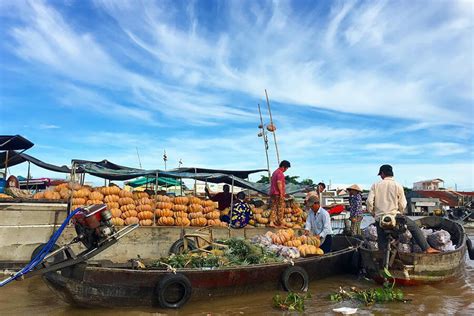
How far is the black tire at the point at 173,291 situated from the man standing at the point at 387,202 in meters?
3.69

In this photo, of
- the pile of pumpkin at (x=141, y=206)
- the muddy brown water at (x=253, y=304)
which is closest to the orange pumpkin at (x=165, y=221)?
the pile of pumpkin at (x=141, y=206)

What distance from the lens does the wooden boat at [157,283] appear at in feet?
17.2

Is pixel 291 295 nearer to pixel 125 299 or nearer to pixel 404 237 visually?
pixel 125 299

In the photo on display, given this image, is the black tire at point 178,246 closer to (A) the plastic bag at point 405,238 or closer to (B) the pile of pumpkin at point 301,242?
(B) the pile of pumpkin at point 301,242

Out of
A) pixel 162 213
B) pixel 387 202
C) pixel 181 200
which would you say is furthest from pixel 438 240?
pixel 162 213

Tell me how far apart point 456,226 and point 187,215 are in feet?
21.8

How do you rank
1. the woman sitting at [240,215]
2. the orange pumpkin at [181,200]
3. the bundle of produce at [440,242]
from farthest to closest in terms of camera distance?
the woman sitting at [240,215] < the orange pumpkin at [181,200] < the bundle of produce at [440,242]

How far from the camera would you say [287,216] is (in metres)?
12.1

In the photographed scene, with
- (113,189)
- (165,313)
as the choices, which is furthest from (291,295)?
(113,189)

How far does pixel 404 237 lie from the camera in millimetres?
7613

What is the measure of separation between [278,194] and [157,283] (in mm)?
5322

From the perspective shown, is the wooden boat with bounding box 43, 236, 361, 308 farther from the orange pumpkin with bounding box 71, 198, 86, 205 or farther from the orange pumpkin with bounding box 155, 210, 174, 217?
the orange pumpkin with bounding box 155, 210, 174, 217

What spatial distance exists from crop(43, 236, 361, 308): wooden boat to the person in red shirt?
3596 mm

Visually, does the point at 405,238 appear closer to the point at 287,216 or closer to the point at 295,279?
the point at 295,279
